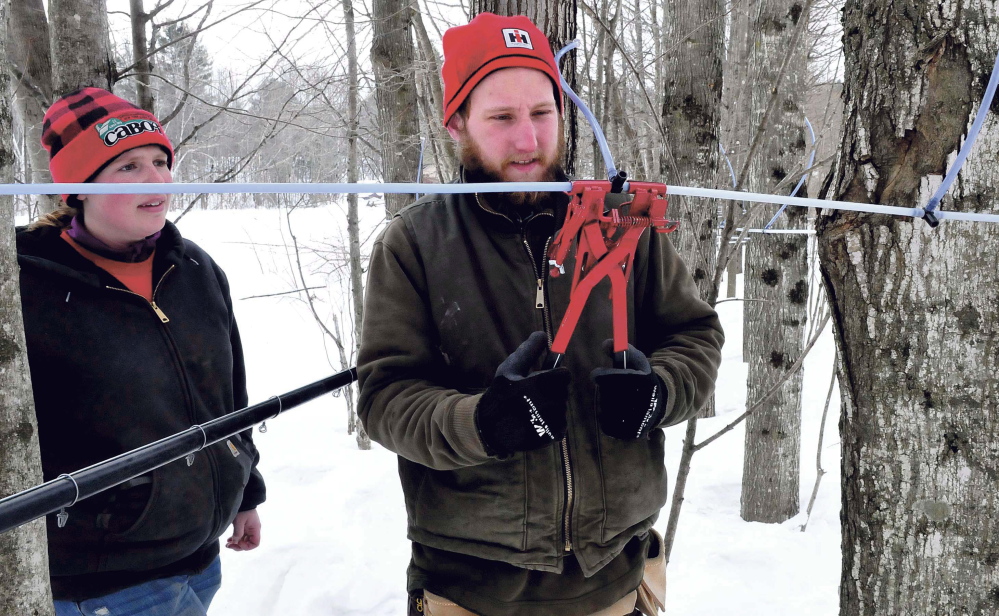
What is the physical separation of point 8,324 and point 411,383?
80 cm

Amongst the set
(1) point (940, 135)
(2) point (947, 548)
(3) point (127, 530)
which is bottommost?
(3) point (127, 530)

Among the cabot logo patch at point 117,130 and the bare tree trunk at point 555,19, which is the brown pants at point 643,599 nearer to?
the bare tree trunk at point 555,19

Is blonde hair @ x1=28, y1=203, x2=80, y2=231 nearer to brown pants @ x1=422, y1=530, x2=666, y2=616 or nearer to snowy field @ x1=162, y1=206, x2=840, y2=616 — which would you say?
brown pants @ x1=422, y1=530, x2=666, y2=616

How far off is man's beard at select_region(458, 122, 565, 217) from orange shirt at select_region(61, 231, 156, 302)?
0.98 metres

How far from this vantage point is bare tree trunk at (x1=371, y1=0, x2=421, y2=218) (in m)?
5.83

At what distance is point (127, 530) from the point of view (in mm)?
1718

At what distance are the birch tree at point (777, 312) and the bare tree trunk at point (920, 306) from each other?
11.3ft

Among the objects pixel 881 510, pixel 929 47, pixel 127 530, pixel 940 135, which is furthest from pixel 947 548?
pixel 127 530

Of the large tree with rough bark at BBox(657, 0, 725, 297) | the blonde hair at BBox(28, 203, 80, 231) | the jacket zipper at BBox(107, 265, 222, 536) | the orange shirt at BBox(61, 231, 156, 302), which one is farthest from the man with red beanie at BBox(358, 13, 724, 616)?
the large tree with rough bark at BBox(657, 0, 725, 297)

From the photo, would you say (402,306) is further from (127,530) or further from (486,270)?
(127,530)

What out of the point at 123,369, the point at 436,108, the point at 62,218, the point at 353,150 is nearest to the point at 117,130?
the point at 62,218

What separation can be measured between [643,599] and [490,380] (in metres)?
0.67

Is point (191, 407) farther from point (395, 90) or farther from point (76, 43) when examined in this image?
point (395, 90)

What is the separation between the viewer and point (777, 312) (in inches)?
188
